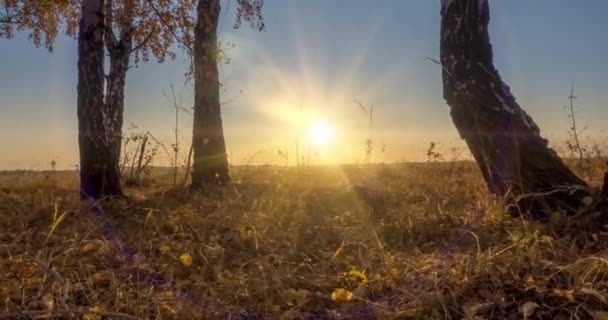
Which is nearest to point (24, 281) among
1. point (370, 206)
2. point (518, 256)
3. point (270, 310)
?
point (270, 310)

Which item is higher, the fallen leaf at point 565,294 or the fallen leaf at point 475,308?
the fallen leaf at point 565,294

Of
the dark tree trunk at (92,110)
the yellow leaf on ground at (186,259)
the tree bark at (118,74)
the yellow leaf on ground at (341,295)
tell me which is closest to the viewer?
the yellow leaf on ground at (341,295)

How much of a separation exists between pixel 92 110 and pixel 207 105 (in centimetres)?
179

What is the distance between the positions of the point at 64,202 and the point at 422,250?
441cm

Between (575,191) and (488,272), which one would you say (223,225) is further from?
(575,191)

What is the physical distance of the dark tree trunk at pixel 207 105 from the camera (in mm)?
8062

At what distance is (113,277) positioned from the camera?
281cm

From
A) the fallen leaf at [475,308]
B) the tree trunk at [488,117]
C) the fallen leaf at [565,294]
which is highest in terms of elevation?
the tree trunk at [488,117]

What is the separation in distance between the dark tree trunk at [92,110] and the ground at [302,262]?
2.86 ft

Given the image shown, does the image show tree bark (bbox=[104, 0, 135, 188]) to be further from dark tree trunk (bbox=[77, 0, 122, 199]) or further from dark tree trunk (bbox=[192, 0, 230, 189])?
dark tree trunk (bbox=[77, 0, 122, 199])

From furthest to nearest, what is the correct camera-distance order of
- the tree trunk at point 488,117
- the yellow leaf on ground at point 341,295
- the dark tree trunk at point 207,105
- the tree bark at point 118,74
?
1. the tree bark at point 118,74
2. the dark tree trunk at point 207,105
3. the tree trunk at point 488,117
4. the yellow leaf on ground at point 341,295

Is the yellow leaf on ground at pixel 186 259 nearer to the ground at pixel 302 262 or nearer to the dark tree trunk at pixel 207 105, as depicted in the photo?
the ground at pixel 302 262

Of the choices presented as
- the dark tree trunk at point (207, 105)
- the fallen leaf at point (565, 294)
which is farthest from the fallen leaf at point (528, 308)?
the dark tree trunk at point (207, 105)

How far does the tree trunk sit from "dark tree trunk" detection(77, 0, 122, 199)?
4383 millimetres
